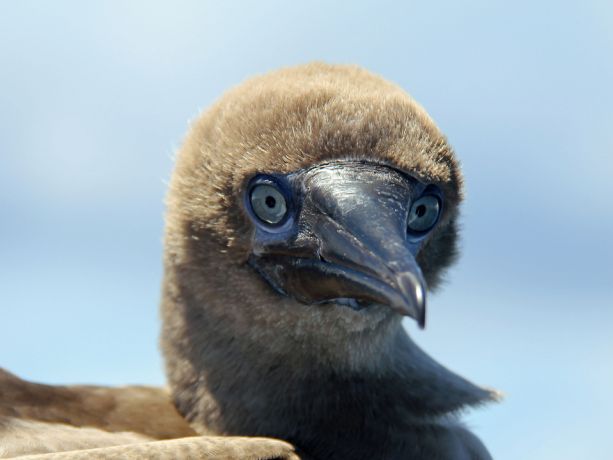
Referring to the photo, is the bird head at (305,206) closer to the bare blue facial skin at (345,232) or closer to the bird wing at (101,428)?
the bare blue facial skin at (345,232)

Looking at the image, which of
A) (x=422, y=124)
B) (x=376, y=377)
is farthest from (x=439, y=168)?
(x=376, y=377)

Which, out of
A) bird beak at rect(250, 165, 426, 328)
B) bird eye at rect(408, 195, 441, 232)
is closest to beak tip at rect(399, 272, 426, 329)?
bird beak at rect(250, 165, 426, 328)

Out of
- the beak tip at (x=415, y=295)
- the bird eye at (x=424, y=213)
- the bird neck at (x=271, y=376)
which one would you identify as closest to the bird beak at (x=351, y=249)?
the beak tip at (x=415, y=295)

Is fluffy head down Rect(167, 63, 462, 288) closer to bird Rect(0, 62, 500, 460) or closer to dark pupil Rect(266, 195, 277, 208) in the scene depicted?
bird Rect(0, 62, 500, 460)

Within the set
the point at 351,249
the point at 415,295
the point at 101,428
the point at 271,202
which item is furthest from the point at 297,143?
the point at 101,428

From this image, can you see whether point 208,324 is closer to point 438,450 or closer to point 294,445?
point 294,445
